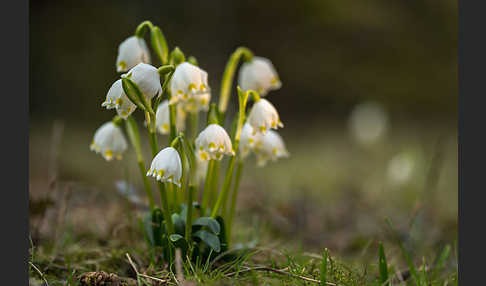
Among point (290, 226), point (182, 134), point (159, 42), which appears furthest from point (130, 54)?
point (290, 226)

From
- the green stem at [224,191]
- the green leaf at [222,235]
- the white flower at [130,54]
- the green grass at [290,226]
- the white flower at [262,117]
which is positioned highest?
the white flower at [130,54]

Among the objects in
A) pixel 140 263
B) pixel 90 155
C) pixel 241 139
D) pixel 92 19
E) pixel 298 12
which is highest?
pixel 298 12

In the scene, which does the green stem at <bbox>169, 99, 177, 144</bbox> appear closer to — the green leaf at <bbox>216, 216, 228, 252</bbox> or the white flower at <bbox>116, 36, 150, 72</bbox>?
the white flower at <bbox>116, 36, 150, 72</bbox>

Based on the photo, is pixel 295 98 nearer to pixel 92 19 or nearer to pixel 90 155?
pixel 92 19

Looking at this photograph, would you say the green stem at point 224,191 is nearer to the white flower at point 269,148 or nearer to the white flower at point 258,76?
the white flower at point 269,148

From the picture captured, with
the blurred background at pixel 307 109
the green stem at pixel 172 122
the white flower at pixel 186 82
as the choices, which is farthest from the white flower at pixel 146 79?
the blurred background at pixel 307 109

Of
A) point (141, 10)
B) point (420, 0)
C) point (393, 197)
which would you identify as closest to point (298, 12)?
point (420, 0)
